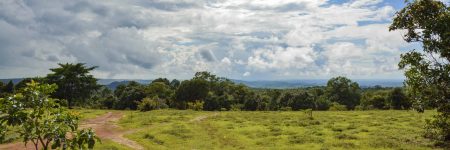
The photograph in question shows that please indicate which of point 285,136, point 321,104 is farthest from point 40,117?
point 321,104

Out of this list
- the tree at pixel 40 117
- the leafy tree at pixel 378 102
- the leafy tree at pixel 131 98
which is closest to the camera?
the tree at pixel 40 117

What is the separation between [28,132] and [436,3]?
61.5 feet

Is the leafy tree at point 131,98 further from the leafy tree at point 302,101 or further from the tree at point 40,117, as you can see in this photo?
the tree at point 40,117

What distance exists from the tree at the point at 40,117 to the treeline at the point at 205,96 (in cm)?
7171

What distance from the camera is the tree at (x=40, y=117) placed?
9578 millimetres

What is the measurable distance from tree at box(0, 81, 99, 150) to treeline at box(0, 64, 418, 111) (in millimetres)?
71714

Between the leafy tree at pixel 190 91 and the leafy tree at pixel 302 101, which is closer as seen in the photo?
the leafy tree at pixel 302 101

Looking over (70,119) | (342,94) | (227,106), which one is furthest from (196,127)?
(342,94)

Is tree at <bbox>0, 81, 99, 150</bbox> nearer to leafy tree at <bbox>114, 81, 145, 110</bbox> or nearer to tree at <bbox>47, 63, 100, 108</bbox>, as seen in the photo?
tree at <bbox>47, 63, 100, 108</bbox>

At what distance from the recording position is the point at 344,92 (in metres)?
A: 119

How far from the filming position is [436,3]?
19.9 m

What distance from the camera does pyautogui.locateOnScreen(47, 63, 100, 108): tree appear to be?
88.7 m

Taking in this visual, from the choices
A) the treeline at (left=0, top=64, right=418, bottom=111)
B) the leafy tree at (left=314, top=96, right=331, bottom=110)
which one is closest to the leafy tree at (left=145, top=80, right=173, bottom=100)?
the treeline at (left=0, top=64, right=418, bottom=111)

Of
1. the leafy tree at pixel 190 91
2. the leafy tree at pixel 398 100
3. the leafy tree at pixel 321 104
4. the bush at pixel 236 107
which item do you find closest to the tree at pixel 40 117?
the bush at pixel 236 107
